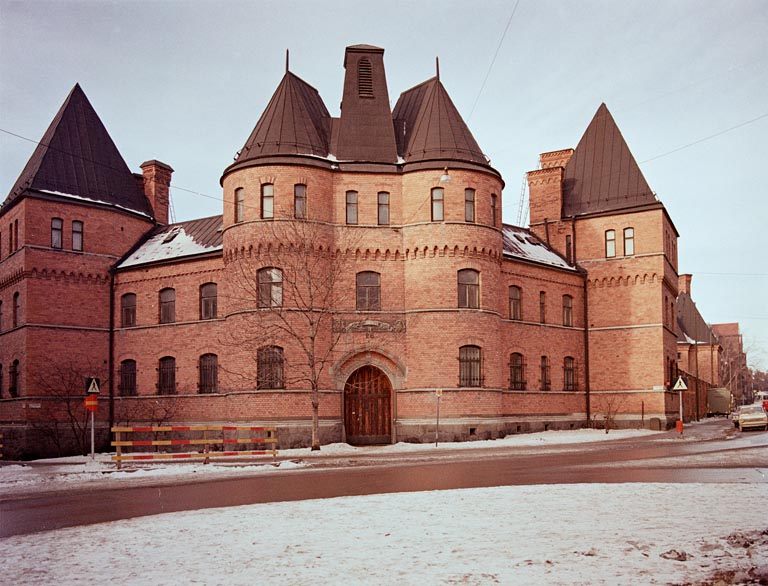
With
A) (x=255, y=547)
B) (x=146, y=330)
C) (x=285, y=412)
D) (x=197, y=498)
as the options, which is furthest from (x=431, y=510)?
(x=146, y=330)

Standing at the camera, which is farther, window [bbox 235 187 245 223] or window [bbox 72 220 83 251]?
window [bbox 72 220 83 251]

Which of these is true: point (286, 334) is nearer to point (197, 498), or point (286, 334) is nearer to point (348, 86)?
point (348, 86)

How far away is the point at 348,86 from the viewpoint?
37.8 m

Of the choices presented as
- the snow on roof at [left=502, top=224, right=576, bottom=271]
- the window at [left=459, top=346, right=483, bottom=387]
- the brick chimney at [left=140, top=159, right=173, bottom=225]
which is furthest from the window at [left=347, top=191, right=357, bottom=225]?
the brick chimney at [left=140, top=159, right=173, bottom=225]

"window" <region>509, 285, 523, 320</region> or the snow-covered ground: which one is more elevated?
"window" <region>509, 285, 523, 320</region>

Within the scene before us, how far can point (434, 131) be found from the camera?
36281mm

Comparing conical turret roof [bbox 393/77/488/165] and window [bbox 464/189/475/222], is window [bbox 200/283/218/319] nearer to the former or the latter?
conical turret roof [bbox 393/77/488/165]

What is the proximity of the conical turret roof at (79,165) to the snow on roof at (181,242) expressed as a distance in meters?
2.75

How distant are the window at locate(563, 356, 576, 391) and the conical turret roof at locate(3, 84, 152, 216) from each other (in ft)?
82.5

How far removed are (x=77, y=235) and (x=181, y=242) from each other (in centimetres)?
512

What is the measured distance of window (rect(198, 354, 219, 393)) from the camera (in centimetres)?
3709

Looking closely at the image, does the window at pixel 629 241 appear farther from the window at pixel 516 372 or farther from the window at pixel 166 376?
the window at pixel 166 376

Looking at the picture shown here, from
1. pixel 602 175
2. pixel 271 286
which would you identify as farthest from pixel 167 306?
pixel 602 175

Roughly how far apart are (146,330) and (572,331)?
2308 cm
